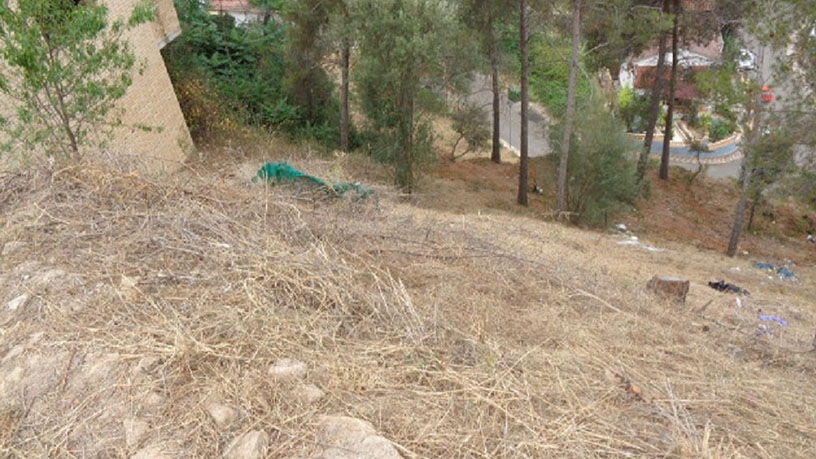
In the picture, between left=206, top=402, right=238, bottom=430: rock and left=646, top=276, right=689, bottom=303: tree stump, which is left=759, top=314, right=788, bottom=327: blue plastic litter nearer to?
left=646, top=276, right=689, bottom=303: tree stump

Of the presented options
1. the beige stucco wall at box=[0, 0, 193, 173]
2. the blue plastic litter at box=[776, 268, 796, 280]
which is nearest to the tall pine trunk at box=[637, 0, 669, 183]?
the blue plastic litter at box=[776, 268, 796, 280]

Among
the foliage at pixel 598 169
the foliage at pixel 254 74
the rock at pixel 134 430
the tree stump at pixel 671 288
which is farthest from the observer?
the foliage at pixel 254 74

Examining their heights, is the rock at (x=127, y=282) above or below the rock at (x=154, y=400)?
above

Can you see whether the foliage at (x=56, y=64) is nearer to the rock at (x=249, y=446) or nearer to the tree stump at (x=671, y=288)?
the rock at (x=249, y=446)

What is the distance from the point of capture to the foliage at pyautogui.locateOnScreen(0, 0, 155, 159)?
6414mm

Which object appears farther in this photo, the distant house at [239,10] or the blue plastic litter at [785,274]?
the distant house at [239,10]

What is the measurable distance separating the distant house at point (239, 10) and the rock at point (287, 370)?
765 inches

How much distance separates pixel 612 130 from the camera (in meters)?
16.1

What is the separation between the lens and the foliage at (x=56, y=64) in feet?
21.0

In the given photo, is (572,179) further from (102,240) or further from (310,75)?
(102,240)

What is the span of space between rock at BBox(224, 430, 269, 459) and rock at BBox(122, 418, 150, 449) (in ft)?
1.44

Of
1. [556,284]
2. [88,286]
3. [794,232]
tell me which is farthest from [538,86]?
[88,286]

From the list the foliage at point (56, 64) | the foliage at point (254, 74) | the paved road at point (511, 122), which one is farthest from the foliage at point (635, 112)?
the foliage at point (56, 64)

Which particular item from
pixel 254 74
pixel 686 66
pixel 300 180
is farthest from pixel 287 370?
pixel 686 66
